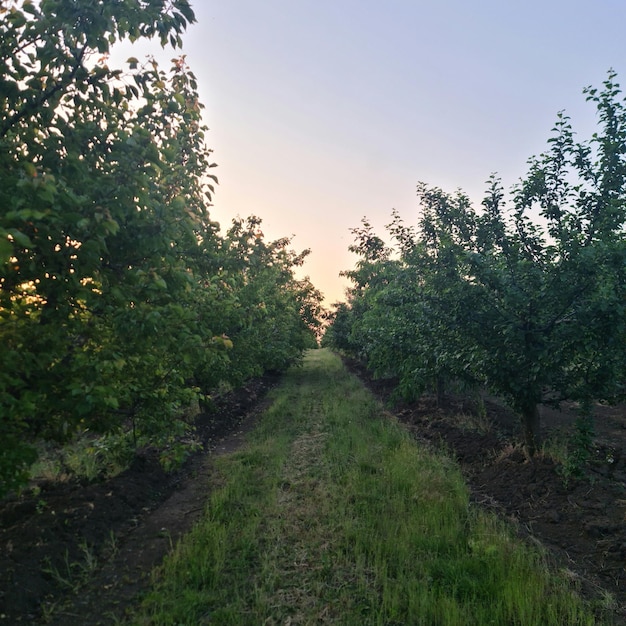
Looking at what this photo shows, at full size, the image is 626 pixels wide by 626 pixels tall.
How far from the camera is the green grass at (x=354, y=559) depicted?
372 cm

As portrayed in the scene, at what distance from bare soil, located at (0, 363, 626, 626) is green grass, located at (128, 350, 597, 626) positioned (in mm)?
389

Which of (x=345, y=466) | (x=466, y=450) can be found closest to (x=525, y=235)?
(x=466, y=450)

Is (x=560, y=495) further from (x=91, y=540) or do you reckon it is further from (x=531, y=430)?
(x=91, y=540)

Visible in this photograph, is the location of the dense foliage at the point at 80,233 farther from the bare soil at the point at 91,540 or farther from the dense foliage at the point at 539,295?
the dense foliage at the point at 539,295

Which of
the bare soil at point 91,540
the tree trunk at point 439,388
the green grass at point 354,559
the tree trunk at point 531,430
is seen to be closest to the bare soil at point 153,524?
the bare soil at point 91,540

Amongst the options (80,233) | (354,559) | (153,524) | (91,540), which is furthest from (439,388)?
(80,233)

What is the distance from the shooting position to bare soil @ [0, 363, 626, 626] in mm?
4039

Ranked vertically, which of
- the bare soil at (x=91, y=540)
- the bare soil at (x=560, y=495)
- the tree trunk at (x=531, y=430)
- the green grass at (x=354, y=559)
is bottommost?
the bare soil at (x=91, y=540)

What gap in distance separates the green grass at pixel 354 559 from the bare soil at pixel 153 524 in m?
0.39

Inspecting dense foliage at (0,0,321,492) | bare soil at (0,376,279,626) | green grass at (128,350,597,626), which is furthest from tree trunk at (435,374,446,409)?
dense foliage at (0,0,321,492)

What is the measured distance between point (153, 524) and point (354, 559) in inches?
108

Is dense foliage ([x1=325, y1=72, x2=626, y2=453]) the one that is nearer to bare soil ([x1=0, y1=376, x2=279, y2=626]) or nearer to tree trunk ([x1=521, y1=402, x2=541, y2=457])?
tree trunk ([x1=521, y1=402, x2=541, y2=457])

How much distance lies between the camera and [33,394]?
10.7ft

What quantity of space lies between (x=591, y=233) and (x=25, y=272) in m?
7.49
